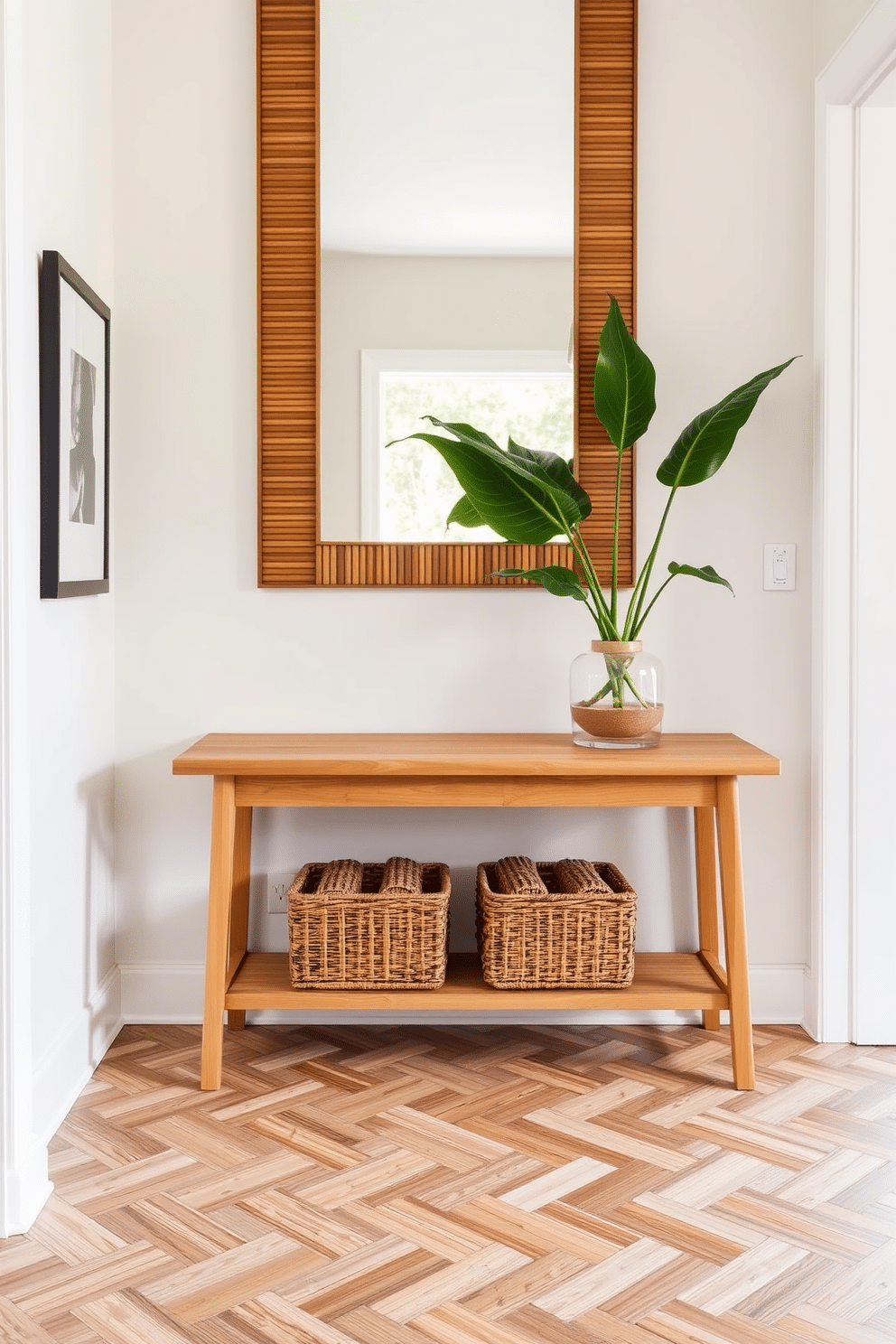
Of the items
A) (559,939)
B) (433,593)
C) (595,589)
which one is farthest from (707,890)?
(433,593)

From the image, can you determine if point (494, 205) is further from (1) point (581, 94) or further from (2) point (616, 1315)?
(2) point (616, 1315)

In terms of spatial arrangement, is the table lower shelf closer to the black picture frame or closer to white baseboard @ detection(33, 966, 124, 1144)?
white baseboard @ detection(33, 966, 124, 1144)

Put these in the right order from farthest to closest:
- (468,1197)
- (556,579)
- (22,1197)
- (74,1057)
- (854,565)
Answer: (854,565)
(556,579)
(74,1057)
(468,1197)
(22,1197)

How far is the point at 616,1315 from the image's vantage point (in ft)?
5.16

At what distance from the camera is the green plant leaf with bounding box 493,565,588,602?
2.38 metres

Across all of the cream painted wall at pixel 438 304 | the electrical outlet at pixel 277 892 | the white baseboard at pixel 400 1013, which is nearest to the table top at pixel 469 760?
the electrical outlet at pixel 277 892

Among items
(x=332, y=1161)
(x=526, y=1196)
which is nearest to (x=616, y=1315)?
(x=526, y=1196)

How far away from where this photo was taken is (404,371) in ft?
8.52

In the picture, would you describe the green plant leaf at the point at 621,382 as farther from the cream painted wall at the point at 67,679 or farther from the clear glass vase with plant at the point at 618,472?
the cream painted wall at the point at 67,679

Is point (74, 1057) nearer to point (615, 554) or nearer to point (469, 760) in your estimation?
point (469, 760)

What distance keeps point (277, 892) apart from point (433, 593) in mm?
788

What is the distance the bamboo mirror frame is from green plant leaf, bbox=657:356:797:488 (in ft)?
0.69

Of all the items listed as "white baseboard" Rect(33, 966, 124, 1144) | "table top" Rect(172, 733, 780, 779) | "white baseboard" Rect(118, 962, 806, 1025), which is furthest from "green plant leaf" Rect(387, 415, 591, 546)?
"white baseboard" Rect(33, 966, 124, 1144)

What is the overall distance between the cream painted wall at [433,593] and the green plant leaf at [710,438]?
212mm
